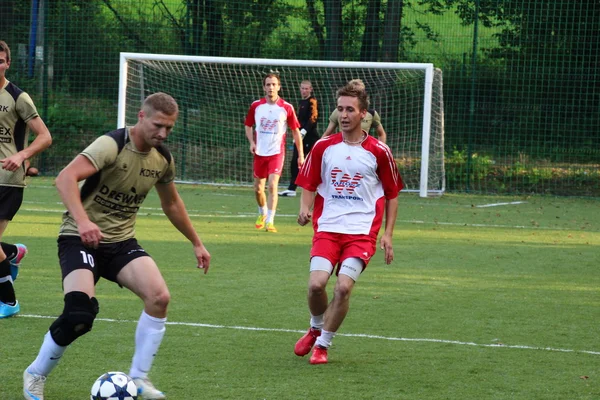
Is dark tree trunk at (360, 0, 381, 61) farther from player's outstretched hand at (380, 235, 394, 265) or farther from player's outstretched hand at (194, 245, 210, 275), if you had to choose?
player's outstretched hand at (194, 245, 210, 275)

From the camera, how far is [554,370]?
238 inches

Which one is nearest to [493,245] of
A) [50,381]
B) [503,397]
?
[503,397]

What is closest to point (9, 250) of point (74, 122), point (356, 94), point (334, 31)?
point (356, 94)

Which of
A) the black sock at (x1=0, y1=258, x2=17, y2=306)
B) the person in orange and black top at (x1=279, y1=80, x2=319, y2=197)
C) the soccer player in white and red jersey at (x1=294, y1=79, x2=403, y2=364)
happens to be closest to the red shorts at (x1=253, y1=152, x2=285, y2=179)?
the person in orange and black top at (x1=279, y1=80, x2=319, y2=197)

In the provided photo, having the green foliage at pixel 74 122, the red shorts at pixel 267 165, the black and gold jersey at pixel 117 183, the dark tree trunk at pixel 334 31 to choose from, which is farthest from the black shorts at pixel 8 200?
the green foliage at pixel 74 122

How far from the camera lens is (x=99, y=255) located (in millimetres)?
5305

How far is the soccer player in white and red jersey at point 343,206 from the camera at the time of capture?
6242 mm

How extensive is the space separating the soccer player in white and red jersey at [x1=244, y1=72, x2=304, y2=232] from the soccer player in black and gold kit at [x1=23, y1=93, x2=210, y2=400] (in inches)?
293

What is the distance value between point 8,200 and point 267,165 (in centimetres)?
642

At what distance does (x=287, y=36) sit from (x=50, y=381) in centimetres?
1765

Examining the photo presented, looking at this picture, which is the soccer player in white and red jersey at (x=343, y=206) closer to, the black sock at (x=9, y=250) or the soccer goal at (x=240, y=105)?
the black sock at (x=9, y=250)

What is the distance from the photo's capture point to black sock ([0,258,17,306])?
7.10m

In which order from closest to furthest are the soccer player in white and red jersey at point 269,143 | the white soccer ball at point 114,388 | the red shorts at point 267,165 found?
the white soccer ball at point 114,388 → the soccer player in white and red jersey at point 269,143 → the red shorts at point 267,165

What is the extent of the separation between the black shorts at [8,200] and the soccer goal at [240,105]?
12.0m
